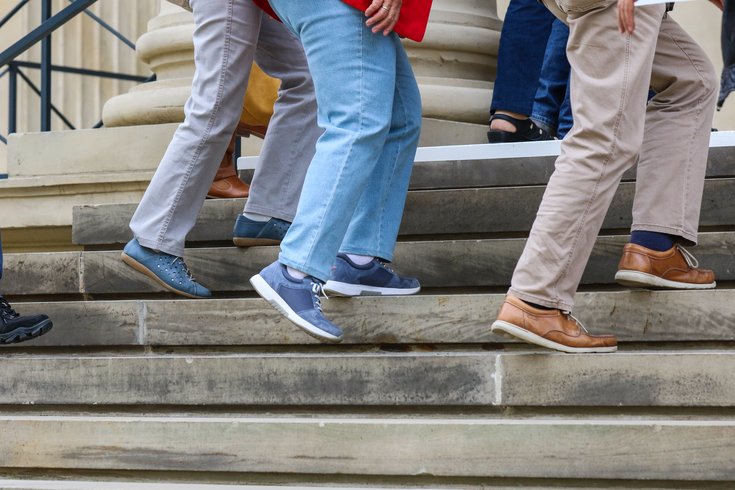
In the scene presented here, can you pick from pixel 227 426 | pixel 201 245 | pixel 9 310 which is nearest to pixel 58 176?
pixel 201 245

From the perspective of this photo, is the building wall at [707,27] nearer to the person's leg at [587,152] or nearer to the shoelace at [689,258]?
the shoelace at [689,258]

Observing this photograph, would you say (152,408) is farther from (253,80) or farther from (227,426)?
(253,80)

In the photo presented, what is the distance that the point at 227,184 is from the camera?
4.43 m

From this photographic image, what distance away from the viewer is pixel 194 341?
3.62 meters

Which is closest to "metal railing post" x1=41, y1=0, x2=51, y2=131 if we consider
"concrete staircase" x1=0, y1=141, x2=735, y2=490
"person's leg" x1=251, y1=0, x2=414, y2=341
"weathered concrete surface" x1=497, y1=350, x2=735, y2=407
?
"concrete staircase" x1=0, y1=141, x2=735, y2=490

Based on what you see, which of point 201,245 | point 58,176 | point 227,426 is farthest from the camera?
point 58,176

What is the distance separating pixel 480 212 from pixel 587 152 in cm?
92

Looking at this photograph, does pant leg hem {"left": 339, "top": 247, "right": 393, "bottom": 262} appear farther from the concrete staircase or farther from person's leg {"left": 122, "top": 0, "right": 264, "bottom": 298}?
person's leg {"left": 122, "top": 0, "right": 264, "bottom": 298}

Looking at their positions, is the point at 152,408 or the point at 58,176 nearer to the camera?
the point at 152,408

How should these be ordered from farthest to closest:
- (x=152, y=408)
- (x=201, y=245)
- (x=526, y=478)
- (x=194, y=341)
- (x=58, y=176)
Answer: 1. (x=58, y=176)
2. (x=201, y=245)
3. (x=194, y=341)
4. (x=152, y=408)
5. (x=526, y=478)

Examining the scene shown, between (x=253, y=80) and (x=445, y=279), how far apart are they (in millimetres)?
1141

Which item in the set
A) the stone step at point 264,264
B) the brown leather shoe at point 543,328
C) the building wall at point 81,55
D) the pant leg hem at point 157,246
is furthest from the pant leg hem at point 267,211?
the building wall at point 81,55

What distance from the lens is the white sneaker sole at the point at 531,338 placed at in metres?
3.10

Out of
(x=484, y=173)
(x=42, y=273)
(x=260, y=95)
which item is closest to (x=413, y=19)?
(x=484, y=173)
